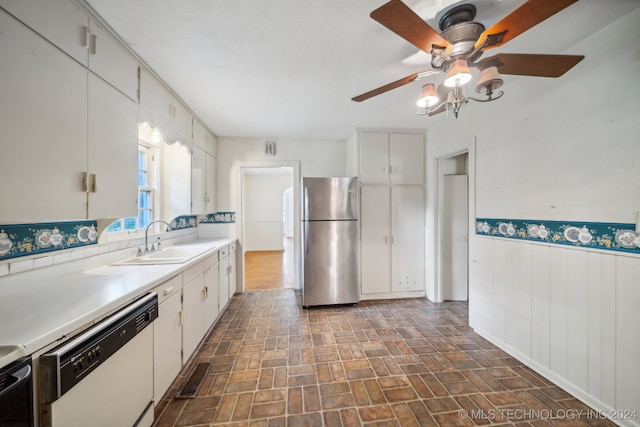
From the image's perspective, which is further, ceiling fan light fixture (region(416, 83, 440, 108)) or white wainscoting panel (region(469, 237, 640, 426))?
ceiling fan light fixture (region(416, 83, 440, 108))

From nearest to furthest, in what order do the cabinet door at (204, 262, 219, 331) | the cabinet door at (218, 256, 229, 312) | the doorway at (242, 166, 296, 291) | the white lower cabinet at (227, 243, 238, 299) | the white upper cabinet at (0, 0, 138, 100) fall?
1. the white upper cabinet at (0, 0, 138, 100)
2. the cabinet door at (204, 262, 219, 331)
3. the cabinet door at (218, 256, 229, 312)
4. the white lower cabinet at (227, 243, 238, 299)
5. the doorway at (242, 166, 296, 291)

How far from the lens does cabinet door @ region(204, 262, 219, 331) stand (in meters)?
2.36

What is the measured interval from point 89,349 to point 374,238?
303 centimetres

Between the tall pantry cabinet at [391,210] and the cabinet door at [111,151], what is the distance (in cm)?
261

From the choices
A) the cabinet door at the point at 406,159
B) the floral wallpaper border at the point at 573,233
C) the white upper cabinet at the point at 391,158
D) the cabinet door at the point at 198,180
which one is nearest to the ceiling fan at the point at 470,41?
the floral wallpaper border at the point at 573,233

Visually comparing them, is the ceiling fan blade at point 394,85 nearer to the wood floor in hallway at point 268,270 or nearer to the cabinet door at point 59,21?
the cabinet door at point 59,21

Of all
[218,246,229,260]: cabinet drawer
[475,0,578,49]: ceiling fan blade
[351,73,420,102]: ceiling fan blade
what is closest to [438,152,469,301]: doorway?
[351,73,420,102]: ceiling fan blade

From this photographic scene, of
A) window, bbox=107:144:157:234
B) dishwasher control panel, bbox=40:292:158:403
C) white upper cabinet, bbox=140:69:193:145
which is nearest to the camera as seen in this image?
dishwasher control panel, bbox=40:292:158:403

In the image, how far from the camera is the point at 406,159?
344cm

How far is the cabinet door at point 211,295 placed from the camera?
2363mm

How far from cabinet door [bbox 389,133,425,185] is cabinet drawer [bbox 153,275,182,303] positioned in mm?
2916

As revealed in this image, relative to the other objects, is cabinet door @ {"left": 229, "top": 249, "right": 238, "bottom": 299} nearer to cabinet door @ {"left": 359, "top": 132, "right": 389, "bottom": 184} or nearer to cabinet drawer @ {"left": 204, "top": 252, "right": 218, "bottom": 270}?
cabinet drawer @ {"left": 204, "top": 252, "right": 218, "bottom": 270}

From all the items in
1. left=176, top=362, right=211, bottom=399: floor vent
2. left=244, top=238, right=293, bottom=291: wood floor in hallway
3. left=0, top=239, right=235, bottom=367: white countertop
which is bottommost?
left=176, top=362, right=211, bottom=399: floor vent

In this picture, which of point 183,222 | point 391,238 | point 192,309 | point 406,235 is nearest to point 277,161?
point 183,222
